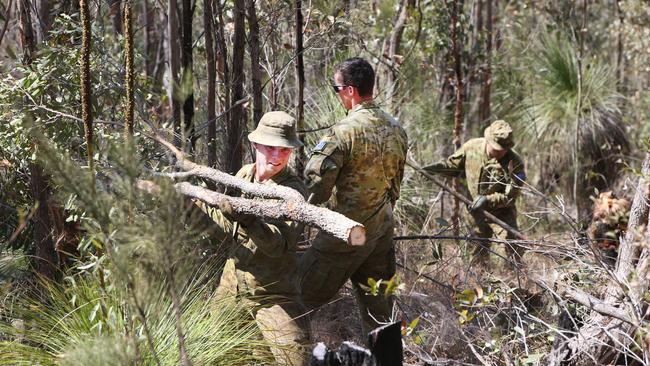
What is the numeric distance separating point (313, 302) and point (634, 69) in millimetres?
12159

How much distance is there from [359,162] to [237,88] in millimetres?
1114

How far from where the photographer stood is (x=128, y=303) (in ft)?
12.2

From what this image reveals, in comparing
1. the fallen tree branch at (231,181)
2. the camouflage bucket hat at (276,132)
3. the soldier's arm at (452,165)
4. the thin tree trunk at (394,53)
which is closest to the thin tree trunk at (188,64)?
the fallen tree branch at (231,181)

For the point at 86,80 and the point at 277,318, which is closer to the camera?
the point at 86,80

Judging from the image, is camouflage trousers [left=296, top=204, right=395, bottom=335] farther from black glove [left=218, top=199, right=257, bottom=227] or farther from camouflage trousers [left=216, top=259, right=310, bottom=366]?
black glove [left=218, top=199, right=257, bottom=227]

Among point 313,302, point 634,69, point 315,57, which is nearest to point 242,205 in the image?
point 313,302

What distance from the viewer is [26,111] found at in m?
5.38

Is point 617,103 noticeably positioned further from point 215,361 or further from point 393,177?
point 215,361

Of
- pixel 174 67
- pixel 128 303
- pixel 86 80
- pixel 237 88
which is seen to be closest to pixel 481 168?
pixel 237 88

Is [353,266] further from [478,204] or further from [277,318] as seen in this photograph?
[478,204]

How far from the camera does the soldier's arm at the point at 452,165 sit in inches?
347

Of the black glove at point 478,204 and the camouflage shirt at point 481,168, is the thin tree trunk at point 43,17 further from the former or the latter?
the black glove at point 478,204

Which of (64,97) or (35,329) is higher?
(64,97)

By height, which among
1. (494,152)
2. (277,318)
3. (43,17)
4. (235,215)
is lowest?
(494,152)
